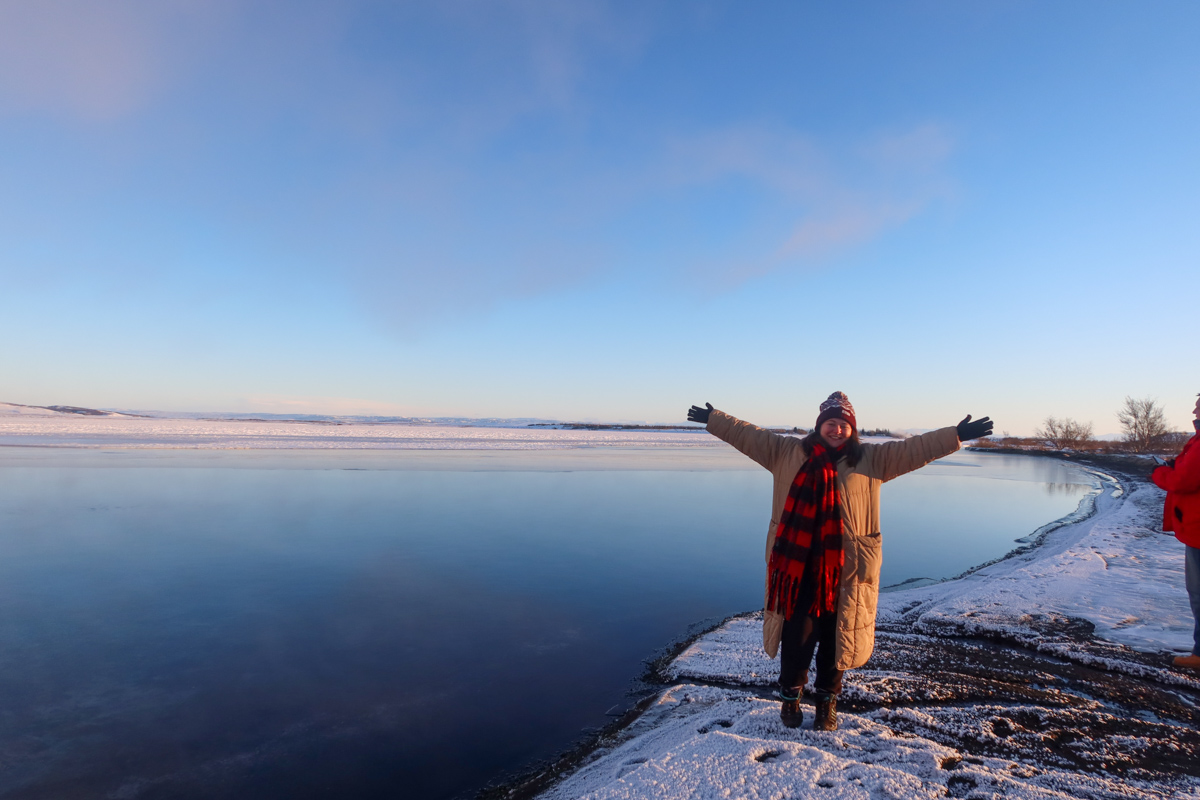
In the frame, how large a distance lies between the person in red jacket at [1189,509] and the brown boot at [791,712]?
2.99 m

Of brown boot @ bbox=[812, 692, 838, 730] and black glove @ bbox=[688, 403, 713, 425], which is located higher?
black glove @ bbox=[688, 403, 713, 425]

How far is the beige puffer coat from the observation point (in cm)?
296

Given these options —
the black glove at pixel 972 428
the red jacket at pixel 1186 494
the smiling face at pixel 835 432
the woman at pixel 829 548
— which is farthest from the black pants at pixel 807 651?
the red jacket at pixel 1186 494

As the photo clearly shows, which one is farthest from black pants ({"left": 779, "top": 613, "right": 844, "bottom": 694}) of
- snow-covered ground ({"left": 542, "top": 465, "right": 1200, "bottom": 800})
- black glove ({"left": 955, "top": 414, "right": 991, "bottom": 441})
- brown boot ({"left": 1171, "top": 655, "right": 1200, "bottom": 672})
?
brown boot ({"left": 1171, "top": 655, "right": 1200, "bottom": 672})

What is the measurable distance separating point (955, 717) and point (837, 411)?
1776 millimetres

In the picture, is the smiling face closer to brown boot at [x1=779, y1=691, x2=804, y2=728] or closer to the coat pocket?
the coat pocket

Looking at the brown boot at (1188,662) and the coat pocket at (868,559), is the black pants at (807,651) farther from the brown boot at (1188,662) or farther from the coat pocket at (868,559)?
the brown boot at (1188,662)

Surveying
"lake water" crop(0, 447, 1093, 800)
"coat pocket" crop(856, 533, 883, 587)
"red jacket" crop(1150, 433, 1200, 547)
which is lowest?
"lake water" crop(0, 447, 1093, 800)

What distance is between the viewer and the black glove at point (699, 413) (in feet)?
11.4

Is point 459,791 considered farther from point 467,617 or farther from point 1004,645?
point 1004,645

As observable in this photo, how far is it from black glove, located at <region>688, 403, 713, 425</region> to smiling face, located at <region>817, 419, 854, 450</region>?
25.7 inches

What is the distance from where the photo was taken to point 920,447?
119 inches

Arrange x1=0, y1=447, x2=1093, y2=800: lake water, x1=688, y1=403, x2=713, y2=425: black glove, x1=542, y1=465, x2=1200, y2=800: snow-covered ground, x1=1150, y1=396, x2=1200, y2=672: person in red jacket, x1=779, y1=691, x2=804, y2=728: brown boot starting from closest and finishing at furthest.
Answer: x1=542, y1=465, x2=1200, y2=800: snow-covered ground
x1=779, y1=691, x2=804, y2=728: brown boot
x1=0, y1=447, x2=1093, y2=800: lake water
x1=688, y1=403, x2=713, y2=425: black glove
x1=1150, y1=396, x2=1200, y2=672: person in red jacket

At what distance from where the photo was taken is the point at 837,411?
311 centimetres
